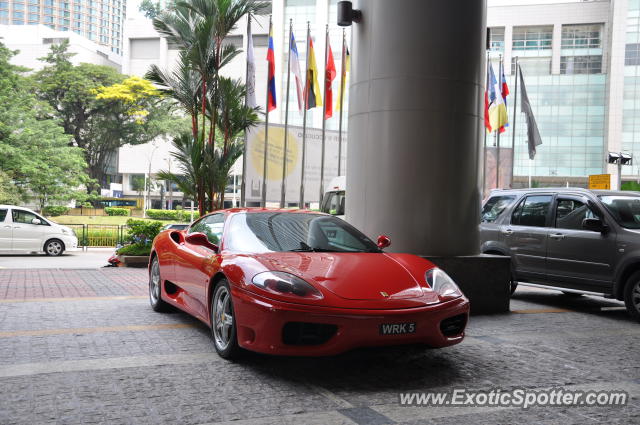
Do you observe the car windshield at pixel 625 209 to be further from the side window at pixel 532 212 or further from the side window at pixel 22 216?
the side window at pixel 22 216

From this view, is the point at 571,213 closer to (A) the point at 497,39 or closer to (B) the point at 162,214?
(B) the point at 162,214

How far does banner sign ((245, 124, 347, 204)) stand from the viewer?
2514 cm

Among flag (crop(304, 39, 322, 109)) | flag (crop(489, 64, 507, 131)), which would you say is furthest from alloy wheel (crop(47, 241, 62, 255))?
flag (crop(489, 64, 507, 131))

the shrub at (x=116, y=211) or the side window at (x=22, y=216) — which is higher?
the side window at (x=22, y=216)

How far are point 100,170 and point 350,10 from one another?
178 ft

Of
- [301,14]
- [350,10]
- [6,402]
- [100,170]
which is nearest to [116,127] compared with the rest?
[100,170]

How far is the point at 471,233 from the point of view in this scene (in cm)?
820

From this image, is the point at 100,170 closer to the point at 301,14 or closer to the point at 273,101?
the point at 301,14

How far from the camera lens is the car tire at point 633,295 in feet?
26.1

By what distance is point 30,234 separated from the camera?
2086 centimetres

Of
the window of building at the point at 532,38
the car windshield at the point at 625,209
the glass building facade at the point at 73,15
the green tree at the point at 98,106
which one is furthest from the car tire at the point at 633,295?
the glass building facade at the point at 73,15

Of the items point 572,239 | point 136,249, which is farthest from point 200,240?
point 136,249

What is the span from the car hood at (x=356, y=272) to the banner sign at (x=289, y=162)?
19264 mm

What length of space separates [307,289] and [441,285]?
1.27m
